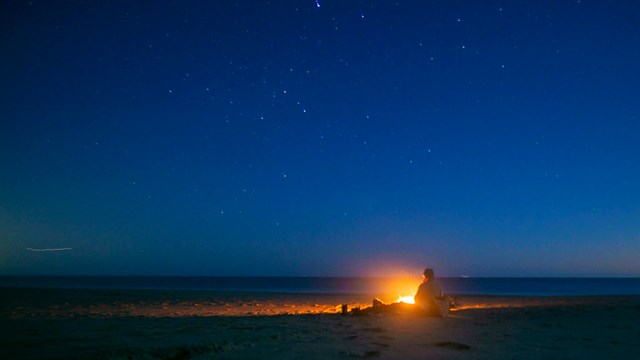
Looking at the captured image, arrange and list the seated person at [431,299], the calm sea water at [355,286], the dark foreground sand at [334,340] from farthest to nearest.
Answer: the calm sea water at [355,286] → the seated person at [431,299] → the dark foreground sand at [334,340]

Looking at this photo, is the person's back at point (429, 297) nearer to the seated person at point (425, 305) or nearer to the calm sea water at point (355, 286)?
the seated person at point (425, 305)

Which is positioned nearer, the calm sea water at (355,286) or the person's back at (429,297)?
the person's back at (429,297)

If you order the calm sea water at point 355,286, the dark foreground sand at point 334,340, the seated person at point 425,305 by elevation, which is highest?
the seated person at point 425,305

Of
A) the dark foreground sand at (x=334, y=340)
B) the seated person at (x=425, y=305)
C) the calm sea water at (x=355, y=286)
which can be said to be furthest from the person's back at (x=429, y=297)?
the calm sea water at (x=355, y=286)

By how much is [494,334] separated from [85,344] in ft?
24.0

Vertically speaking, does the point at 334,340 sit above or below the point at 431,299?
below

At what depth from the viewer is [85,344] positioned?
23.8 feet

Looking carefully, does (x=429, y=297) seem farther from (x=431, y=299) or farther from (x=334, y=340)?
Answer: (x=334, y=340)

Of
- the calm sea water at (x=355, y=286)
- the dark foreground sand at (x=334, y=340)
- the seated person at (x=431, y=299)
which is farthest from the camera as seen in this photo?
the calm sea water at (x=355, y=286)

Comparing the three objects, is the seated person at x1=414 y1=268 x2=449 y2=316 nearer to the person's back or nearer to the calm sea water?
the person's back

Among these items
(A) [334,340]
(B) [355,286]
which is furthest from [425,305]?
(B) [355,286]

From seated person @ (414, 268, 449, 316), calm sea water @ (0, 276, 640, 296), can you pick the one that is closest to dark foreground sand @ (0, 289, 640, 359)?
seated person @ (414, 268, 449, 316)

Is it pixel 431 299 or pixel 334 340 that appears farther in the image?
pixel 431 299

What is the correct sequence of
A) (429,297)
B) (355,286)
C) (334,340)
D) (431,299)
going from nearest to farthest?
(334,340)
(431,299)
(429,297)
(355,286)
